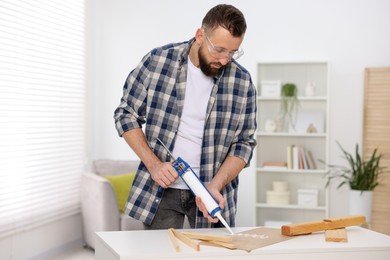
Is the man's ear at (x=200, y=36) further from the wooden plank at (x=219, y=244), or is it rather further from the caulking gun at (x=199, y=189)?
the wooden plank at (x=219, y=244)

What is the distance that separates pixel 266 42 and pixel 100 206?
2.33 m

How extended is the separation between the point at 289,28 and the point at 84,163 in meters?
2.37

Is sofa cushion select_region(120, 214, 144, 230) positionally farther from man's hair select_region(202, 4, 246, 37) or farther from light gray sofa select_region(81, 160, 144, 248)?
man's hair select_region(202, 4, 246, 37)

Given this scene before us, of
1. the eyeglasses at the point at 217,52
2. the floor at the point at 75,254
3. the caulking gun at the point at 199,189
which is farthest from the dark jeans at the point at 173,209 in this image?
the floor at the point at 75,254

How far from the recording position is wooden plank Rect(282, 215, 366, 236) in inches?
80.3

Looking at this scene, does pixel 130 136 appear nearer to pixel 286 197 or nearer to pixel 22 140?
pixel 22 140

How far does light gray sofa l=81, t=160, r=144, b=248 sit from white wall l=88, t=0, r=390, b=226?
1.00m

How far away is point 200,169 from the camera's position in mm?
2348

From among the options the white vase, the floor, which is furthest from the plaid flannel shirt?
the white vase

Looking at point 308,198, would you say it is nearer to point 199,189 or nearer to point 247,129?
point 247,129

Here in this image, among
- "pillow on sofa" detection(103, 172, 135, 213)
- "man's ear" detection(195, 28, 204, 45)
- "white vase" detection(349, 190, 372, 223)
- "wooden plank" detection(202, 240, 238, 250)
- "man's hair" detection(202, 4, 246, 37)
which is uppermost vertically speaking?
"man's hair" detection(202, 4, 246, 37)

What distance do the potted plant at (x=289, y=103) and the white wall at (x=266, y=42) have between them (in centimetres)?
33

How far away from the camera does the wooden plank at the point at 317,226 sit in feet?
6.69

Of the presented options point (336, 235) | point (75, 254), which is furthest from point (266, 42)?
point (336, 235)
